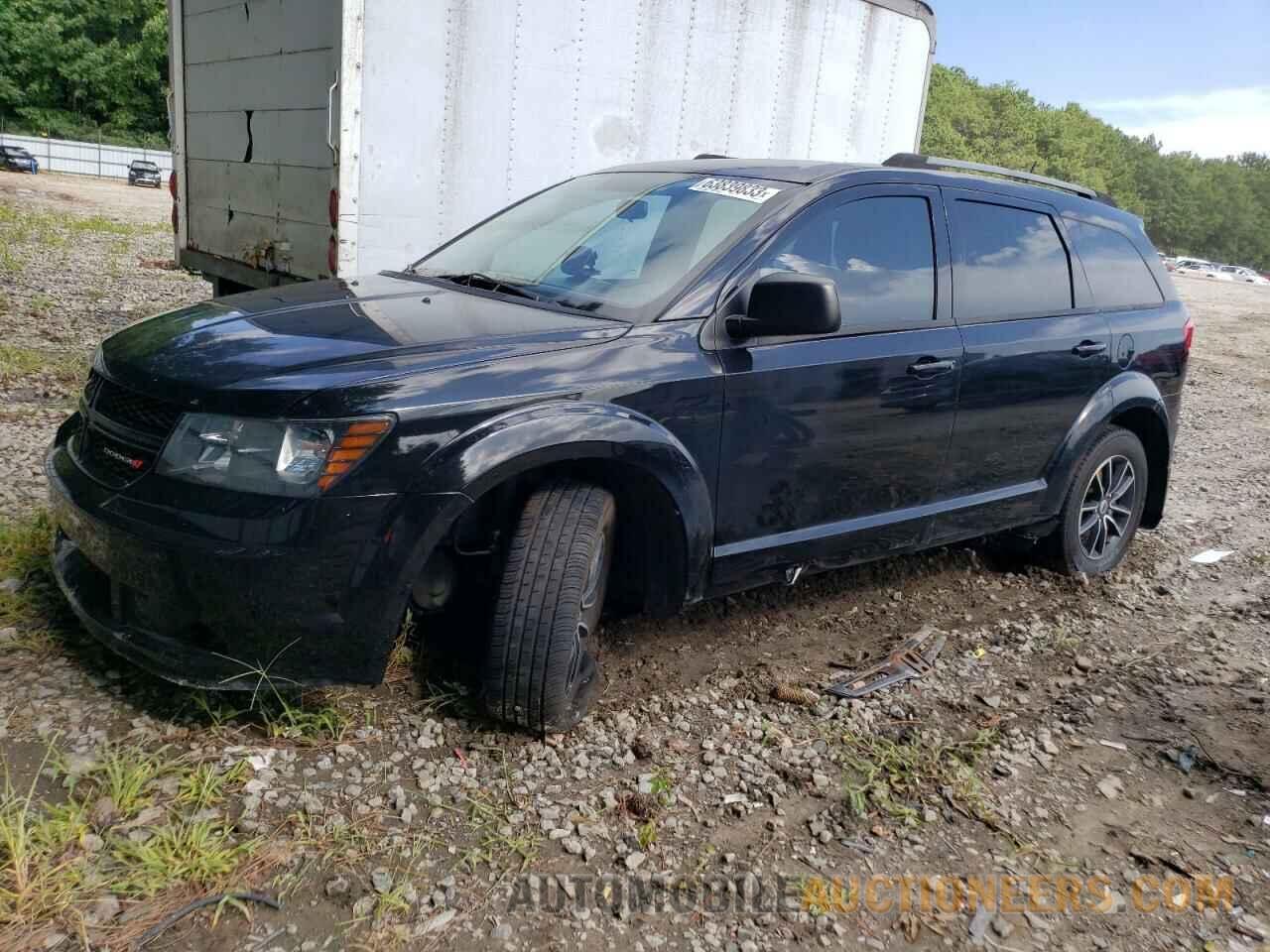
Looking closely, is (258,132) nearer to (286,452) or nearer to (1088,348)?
(286,452)

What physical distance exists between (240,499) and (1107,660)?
127 inches

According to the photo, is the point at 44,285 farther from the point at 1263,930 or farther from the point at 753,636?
the point at 1263,930

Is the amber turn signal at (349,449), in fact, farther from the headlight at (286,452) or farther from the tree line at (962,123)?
the tree line at (962,123)

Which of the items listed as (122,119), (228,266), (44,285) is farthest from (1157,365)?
(122,119)

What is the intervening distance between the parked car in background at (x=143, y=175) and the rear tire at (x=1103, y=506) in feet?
158

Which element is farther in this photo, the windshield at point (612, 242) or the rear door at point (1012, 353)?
the rear door at point (1012, 353)

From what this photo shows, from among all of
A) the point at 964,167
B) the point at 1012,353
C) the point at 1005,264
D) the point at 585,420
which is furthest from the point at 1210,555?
the point at 585,420

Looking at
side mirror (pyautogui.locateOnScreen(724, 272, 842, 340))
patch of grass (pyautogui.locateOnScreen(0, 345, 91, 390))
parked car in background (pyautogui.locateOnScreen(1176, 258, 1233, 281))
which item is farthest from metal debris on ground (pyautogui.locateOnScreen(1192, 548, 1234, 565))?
parked car in background (pyautogui.locateOnScreen(1176, 258, 1233, 281))

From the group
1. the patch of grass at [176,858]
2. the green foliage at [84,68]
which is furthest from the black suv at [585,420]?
the green foliage at [84,68]

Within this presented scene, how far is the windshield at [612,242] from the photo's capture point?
3271 millimetres

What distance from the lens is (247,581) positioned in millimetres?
2492

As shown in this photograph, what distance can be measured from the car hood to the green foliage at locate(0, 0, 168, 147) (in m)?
61.0

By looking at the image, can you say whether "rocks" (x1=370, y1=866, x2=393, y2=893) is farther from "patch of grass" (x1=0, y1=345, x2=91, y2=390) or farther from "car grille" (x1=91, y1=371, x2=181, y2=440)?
"patch of grass" (x1=0, y1=345, x2=91, y2=390)

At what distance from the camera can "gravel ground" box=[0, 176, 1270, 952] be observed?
2334mm
